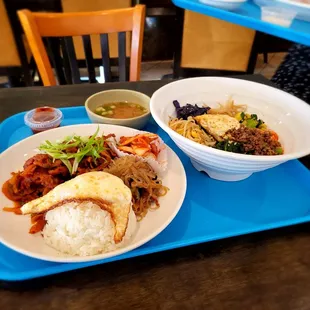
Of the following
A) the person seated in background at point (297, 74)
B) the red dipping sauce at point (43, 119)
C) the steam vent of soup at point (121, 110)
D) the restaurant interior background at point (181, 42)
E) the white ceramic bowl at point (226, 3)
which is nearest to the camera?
the red dipping sauce at point (43, 119)

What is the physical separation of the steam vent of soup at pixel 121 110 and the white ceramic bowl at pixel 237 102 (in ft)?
0.60

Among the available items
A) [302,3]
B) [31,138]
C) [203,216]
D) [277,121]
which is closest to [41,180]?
[31,138]

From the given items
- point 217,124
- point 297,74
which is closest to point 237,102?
point 217,124

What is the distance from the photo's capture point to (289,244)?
0.80 metres

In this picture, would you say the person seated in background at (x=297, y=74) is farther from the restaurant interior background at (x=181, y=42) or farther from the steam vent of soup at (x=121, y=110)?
the steam vent of soup at (x=121, y=110)

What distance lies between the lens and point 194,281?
706 millimetres

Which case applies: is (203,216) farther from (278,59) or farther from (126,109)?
(278,59)

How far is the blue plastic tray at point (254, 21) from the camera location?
4.12 ft

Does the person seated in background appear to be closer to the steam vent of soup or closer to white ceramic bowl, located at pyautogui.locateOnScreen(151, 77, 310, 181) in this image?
white ceramic bowl, located at pyautogui.locateOnScreen(151, 77, 310, 181)

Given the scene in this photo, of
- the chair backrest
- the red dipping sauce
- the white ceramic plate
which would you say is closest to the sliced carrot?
the white ceramic plate

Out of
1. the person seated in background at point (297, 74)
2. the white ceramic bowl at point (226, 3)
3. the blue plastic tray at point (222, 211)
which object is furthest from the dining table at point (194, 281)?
the person seated in background at point (297, 74)

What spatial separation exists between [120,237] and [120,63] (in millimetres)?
1295

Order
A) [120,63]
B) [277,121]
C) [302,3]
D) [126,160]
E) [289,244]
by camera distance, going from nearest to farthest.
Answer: [289,244], [126,160], [277,121], [302,3], [120,63]

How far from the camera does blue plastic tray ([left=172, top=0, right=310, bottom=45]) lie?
1.26 m
